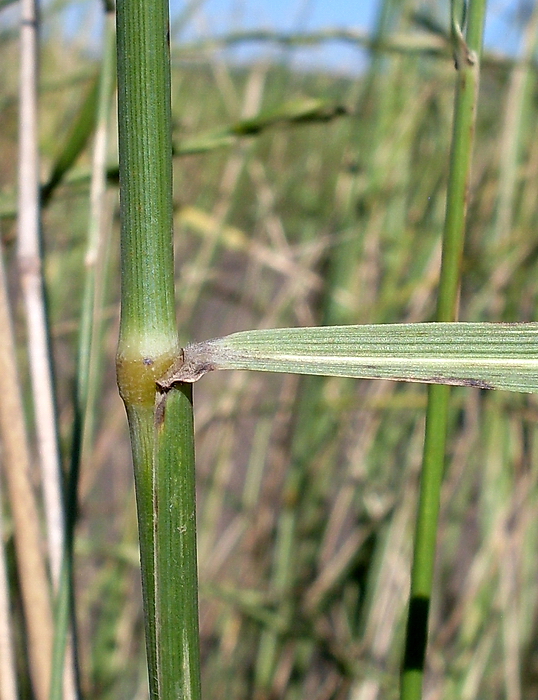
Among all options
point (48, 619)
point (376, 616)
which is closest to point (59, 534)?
point (48, 619)

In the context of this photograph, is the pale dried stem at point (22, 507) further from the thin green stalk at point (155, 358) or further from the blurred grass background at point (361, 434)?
the blurred grass background at point (361, 434)

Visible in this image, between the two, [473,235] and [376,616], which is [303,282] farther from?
[376,616]

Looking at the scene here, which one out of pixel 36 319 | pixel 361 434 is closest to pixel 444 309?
pixel 36 319

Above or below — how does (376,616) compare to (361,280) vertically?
below

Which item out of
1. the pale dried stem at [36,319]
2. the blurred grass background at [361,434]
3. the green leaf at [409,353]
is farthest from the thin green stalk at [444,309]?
the blurred grass background at [361,434]

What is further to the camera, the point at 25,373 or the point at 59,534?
the point at 25,373

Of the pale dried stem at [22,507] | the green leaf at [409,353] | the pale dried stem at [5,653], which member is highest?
the green leaf at [409,353]
